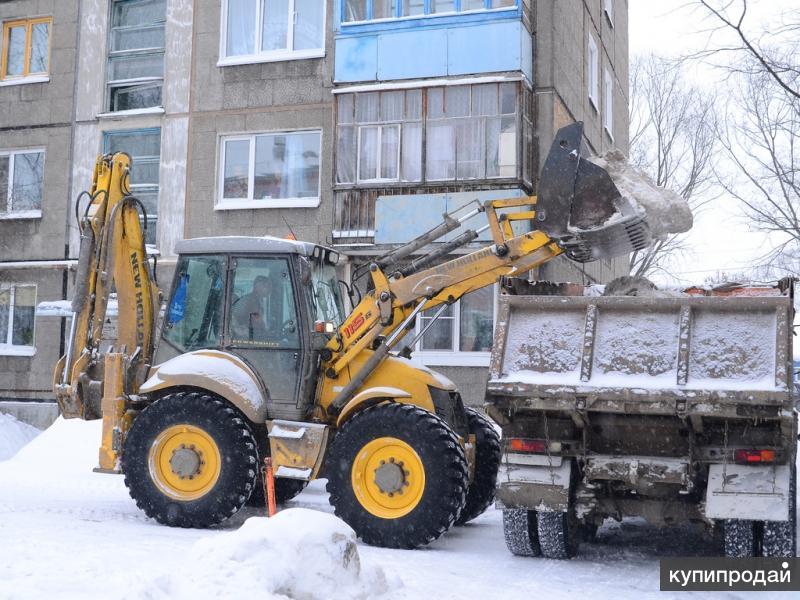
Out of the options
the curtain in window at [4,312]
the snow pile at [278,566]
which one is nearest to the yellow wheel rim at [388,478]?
the snow pile at [278,566]

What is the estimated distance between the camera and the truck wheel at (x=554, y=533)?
747 cm

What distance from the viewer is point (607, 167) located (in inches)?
321

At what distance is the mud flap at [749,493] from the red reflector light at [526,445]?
1.22m

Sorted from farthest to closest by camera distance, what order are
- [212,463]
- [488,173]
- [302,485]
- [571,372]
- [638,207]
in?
[488,173], [302,485], [212,463], [638,207], [571,372]

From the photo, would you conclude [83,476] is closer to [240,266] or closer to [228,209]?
[240,266]

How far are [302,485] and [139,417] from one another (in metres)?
2.10

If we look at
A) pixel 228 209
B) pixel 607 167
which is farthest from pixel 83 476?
pixel 607 167

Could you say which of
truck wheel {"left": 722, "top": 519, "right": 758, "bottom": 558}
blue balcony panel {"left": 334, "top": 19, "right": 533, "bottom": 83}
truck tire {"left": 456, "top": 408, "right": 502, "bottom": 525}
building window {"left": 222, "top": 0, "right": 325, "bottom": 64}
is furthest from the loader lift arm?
building window {"left": 222, "top": 0, "right": 325, "bottom": 64}

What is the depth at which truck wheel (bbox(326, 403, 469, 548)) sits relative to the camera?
776cm

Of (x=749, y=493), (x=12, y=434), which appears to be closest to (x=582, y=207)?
(x=749, y=493)

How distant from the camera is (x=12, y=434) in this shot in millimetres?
17438

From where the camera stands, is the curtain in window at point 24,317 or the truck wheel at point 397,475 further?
the curtain in window at point 24,317

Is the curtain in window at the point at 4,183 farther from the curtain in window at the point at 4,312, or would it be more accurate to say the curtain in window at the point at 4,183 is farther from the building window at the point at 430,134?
the building window at the point at 430,134

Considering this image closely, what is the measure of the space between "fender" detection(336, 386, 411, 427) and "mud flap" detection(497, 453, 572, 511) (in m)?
1.39
